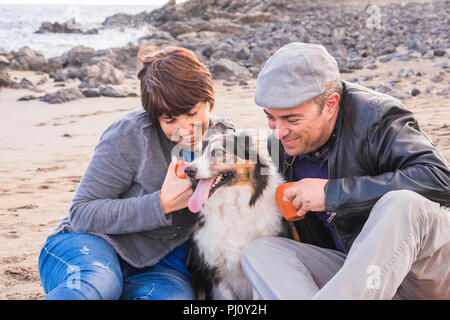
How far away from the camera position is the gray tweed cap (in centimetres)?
259

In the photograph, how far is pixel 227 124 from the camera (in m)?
3.31

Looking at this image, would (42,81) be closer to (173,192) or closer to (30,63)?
(30,63)

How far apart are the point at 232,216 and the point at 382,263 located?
48.1 inches

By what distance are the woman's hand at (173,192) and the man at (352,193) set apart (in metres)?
0.45

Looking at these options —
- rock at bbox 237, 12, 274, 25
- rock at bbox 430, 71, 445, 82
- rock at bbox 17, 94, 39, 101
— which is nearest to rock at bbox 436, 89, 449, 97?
rock at bbox 430, 71, 445, 82

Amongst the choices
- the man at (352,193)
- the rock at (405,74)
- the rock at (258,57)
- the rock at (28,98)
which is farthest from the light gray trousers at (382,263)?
the rock at (258,57)

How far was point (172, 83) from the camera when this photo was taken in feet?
9.30

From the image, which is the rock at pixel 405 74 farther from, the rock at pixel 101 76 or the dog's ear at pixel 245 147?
the dog's ear at pixel 245 147

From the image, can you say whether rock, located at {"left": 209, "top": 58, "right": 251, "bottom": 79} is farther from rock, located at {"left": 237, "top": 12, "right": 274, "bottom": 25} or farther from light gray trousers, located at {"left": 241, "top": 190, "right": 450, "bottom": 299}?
rock, located at {"left": 237, "top": 12, "right": 274, "bottom": 25}

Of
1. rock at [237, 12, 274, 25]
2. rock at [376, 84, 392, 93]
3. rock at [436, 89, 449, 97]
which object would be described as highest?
rock at [376, 84, 392, 93]

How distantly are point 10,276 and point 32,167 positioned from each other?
2860 millimetres

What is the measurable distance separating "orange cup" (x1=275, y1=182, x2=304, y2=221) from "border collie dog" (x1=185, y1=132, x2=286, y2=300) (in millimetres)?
175

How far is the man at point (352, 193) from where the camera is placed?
2109 millimetres
